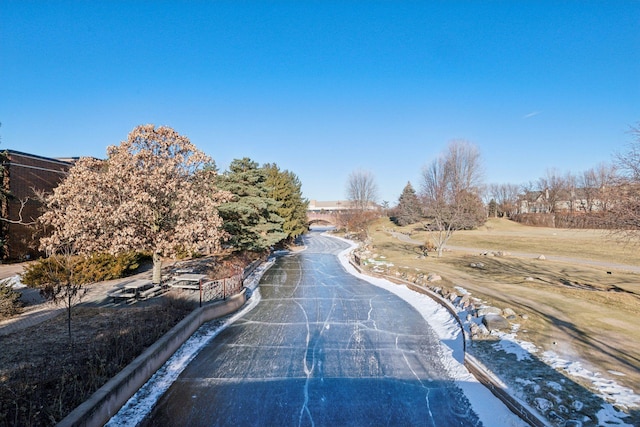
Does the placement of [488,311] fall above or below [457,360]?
above

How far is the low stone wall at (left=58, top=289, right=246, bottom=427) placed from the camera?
16.3 ft

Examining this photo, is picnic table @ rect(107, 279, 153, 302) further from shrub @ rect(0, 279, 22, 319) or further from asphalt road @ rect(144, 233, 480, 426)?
asphalt road @ rect(144, 233, 480, 426)

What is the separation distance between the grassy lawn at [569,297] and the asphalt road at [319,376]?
2964mm

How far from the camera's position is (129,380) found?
20.5 feet

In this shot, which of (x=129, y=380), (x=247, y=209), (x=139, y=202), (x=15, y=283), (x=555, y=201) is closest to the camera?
(x=129, y=380)

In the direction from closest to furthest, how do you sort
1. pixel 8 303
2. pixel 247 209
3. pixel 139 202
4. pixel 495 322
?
pixel 495 322 < pixel 8 303 < pixel 139 202 < pixel 247 209

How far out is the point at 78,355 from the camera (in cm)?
706

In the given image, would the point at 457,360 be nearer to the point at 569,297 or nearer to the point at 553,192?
the point at 569,297

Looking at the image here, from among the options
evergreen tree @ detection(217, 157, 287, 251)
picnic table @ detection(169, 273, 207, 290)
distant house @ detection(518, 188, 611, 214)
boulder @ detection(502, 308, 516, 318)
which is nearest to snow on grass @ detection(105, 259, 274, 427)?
picnic table @ detection(169, 273, 207, 290)

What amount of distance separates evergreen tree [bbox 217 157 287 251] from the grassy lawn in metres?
10.3

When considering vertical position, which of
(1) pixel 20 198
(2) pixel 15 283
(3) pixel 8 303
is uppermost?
(1) pixel 20 198

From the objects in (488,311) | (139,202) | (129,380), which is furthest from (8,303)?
(488,311)

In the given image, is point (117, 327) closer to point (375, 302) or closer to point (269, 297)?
point (269, 297)

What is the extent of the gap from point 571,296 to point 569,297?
0.22 metres
